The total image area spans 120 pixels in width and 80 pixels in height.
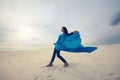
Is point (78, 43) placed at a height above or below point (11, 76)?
above

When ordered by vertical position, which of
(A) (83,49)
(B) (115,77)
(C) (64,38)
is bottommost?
(B) (115,77)

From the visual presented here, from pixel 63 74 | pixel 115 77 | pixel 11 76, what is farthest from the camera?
pixel 11 76

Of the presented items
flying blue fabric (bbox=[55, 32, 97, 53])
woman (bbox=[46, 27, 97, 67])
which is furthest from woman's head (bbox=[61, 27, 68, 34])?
flying blue fabric (bbox=[55, 32, 97, 53])

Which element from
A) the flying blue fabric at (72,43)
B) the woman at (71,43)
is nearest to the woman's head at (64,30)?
the woman at (71,43)

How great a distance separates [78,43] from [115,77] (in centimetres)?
314

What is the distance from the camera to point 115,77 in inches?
265

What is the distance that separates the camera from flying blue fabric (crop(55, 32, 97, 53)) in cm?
900

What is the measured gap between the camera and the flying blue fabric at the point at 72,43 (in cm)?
900

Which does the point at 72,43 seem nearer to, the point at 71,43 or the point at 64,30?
the point at 71,43

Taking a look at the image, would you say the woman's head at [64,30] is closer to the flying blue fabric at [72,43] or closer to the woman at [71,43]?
the woman at [71,43]

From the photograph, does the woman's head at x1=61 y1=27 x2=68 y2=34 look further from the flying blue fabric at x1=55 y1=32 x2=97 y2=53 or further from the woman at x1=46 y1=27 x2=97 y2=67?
the flying blue fabric at x1=55 y1=32 x2=97 y2=53

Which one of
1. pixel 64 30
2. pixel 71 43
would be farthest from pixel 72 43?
pixel 64 30

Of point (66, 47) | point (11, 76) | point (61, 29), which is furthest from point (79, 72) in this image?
point (11, 76)

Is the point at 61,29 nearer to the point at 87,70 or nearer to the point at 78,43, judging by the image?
the point at 78,43
